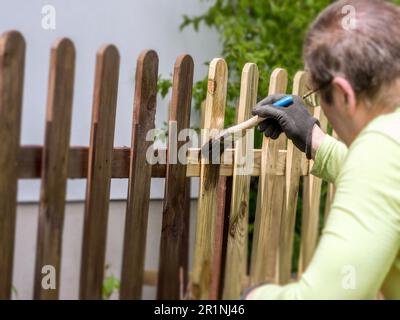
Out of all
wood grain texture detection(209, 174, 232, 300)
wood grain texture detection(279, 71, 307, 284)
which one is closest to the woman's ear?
wood grain texture detection(209, 174, 232, 300)

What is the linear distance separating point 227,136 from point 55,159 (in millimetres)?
915

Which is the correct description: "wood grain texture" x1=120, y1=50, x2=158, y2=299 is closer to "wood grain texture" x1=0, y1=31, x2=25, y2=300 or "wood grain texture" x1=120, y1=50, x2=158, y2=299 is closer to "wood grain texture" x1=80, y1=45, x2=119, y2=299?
"wood grain texture" x1=80, y1=45, x2=119, y2=299

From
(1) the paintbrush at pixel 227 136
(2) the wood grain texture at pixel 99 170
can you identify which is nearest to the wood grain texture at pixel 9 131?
(2) the wood grain texture at pixel 99 170

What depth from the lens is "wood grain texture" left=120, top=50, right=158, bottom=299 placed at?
2.53m

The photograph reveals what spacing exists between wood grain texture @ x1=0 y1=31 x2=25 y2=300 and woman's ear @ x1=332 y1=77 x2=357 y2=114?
0.92 metres

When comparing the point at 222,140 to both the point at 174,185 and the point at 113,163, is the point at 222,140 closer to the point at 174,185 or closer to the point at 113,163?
the point at 174,185

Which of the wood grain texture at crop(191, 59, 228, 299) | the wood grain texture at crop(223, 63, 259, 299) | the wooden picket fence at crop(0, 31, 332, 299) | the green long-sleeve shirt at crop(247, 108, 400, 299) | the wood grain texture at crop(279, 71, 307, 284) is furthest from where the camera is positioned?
the wood grain texture at crop(279, 71, 307, 284)

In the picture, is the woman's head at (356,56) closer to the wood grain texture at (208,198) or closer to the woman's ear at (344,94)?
the woman's ear at (344,94)

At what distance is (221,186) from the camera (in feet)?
10.2

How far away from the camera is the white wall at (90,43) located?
13.2 feet

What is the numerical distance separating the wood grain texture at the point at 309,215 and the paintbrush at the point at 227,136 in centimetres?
94
